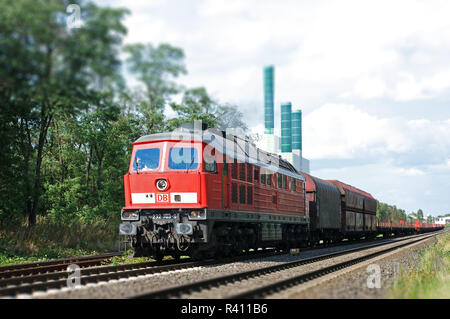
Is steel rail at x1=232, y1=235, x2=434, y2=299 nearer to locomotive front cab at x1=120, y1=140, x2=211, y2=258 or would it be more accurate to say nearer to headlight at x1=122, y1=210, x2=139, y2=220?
locomotive front cab at x1=120, y1=140, x2=211, y2=258

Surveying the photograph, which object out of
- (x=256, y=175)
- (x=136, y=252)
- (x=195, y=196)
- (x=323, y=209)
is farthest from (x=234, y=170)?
(x=323, y=209)

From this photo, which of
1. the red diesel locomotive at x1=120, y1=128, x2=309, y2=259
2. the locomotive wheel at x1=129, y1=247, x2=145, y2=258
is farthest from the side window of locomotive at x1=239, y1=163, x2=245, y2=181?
the locomotive wheel at x1=129, y1=247, x2=145, y2=258

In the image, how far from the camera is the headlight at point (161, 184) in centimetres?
1450

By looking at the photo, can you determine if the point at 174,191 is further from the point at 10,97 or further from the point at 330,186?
the point at 330,186

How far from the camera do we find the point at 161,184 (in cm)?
1455

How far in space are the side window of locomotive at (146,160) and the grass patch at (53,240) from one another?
5371 millimetres

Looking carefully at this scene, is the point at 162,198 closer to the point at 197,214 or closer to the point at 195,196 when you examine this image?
the point at 195,196

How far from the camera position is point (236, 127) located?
106ft

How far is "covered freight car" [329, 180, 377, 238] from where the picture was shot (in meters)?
33.4

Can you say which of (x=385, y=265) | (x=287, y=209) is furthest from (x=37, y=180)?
(x=385, y=265)

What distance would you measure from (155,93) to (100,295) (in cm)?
A: 1620

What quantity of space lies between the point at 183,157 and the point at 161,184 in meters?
1.05

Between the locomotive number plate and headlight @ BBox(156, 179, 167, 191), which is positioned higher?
headlight @ BBox(156, 179, 167, 191)

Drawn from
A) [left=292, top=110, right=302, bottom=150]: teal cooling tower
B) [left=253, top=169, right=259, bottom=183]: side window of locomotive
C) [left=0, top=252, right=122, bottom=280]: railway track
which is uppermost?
[left=292, top=110, right=302, bottom=150]: teal cooling tower
